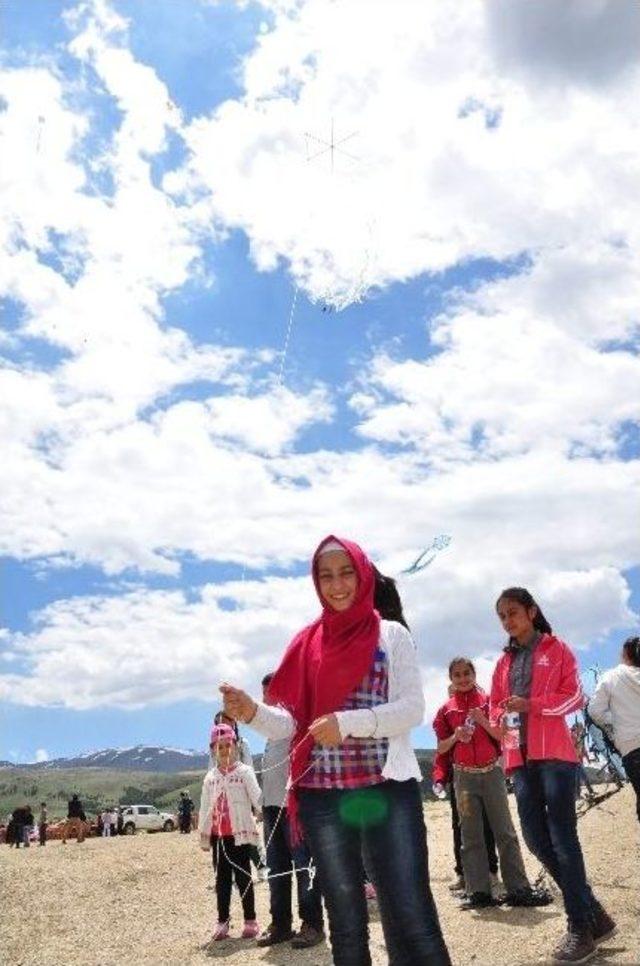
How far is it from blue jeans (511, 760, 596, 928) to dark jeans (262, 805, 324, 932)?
6.93 feet

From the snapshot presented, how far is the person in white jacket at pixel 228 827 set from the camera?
8.26m

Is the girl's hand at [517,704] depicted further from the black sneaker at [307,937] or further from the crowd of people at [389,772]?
the black sneaker at [307,937]

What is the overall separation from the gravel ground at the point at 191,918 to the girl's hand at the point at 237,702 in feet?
11.1

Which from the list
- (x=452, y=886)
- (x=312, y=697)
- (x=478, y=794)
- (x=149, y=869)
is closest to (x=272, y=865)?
(x=478, y=794)

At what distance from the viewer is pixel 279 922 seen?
25.3ft

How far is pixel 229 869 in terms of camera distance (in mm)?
8383

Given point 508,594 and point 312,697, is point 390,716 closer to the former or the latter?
point 312,697

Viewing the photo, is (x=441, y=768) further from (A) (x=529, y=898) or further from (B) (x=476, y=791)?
(A) (x=529, y=898)

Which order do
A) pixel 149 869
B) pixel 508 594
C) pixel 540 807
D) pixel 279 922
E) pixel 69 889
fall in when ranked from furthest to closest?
pixel 149 869 → pixel 69 889 → pixel 279 922 → pixel 508 594 → pixel 540 807

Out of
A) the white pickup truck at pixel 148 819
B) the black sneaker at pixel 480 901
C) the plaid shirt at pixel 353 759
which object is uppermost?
the plaid shirt at pixel 353 759

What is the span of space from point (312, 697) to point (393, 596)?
1598mm

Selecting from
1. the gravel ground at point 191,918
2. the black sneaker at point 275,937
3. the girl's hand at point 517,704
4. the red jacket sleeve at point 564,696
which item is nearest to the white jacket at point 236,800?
the black sneaker at point 275,937

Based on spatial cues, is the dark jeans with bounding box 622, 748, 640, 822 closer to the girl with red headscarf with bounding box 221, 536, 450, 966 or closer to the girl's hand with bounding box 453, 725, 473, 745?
the girl's hand with bounding box 453, 725, 473, 745

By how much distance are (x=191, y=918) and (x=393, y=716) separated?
8.12 metres
